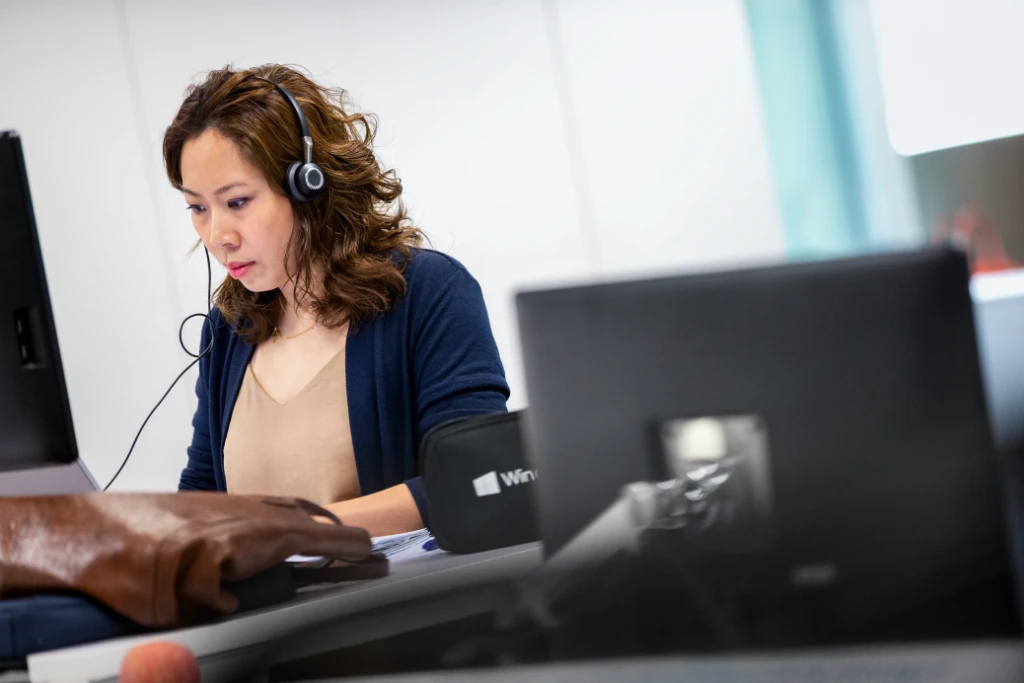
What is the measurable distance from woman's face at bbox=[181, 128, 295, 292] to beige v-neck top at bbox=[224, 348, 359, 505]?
0.61 ft

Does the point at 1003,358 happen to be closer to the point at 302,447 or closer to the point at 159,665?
the point at 159,665

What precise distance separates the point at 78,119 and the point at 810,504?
2.36 metres

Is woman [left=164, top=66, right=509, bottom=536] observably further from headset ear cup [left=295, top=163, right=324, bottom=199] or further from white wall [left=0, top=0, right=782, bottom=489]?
white wall [left=0, top=0, right=782, bottom=489]

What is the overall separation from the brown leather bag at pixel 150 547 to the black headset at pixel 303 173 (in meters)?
0.67

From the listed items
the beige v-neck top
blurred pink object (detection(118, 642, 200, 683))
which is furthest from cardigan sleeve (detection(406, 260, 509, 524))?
blurred pink object (detection(118, 642, 200, 683))

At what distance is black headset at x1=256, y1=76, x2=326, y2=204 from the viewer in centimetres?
145

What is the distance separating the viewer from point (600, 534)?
69 cm

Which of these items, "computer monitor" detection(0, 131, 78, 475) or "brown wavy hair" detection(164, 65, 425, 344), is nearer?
"computer monitor" detection(0, 131, 78, 475)

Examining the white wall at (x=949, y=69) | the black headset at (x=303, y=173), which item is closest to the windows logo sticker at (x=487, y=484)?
the black headset at (x=303, y=173)

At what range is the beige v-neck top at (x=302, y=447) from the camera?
142 cm

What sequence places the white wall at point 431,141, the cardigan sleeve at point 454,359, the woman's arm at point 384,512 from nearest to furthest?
the woman's arm at point 384,512
the cardigan sleeve at point 454,359
the white wall at point 431,141

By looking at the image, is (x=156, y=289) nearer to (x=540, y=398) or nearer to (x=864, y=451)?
(x=540, y=398)

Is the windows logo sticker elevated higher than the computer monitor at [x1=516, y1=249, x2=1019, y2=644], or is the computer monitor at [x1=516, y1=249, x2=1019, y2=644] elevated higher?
the computer monitor at [x1=516, y1=249, x2=1019, y2=644]

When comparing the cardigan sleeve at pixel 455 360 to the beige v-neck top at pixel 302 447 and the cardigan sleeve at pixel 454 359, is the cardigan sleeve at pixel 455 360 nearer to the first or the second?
the cardigan sleeve at pixel 454 359
